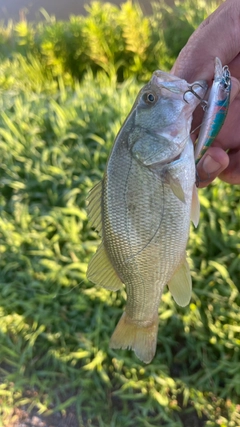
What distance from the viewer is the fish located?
1237 mm

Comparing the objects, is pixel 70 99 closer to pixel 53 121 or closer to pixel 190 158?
pixel 53 121

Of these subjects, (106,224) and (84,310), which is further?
(84,310)

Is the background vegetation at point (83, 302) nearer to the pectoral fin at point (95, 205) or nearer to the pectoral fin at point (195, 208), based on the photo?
the pectoral fin at point (95, 205)

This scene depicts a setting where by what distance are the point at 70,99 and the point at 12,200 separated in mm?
961

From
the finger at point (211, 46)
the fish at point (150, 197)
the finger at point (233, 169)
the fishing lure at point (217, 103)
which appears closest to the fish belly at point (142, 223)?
the fish at point (150, 197)

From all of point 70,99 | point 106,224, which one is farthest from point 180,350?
point 70,99

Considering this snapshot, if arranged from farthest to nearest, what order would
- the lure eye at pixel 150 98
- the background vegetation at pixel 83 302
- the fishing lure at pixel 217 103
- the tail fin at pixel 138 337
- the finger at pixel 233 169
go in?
the background vegetation at pixel 83 302, the finger at pixel 233 169, the tail fin at pixel 138 337, the lure eye at pixel 150 98, the fishing lure at pixel 217 103

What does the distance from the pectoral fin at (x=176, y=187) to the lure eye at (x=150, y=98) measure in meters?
0.25

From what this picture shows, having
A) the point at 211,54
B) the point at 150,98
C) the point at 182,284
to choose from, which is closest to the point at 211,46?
the point at 211,54

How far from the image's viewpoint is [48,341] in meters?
2.34

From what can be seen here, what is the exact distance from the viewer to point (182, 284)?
53.7 inches

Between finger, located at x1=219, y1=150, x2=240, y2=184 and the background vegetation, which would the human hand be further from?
the background vegetation

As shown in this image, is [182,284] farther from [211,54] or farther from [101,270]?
[211,54]

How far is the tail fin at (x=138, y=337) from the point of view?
142cm
